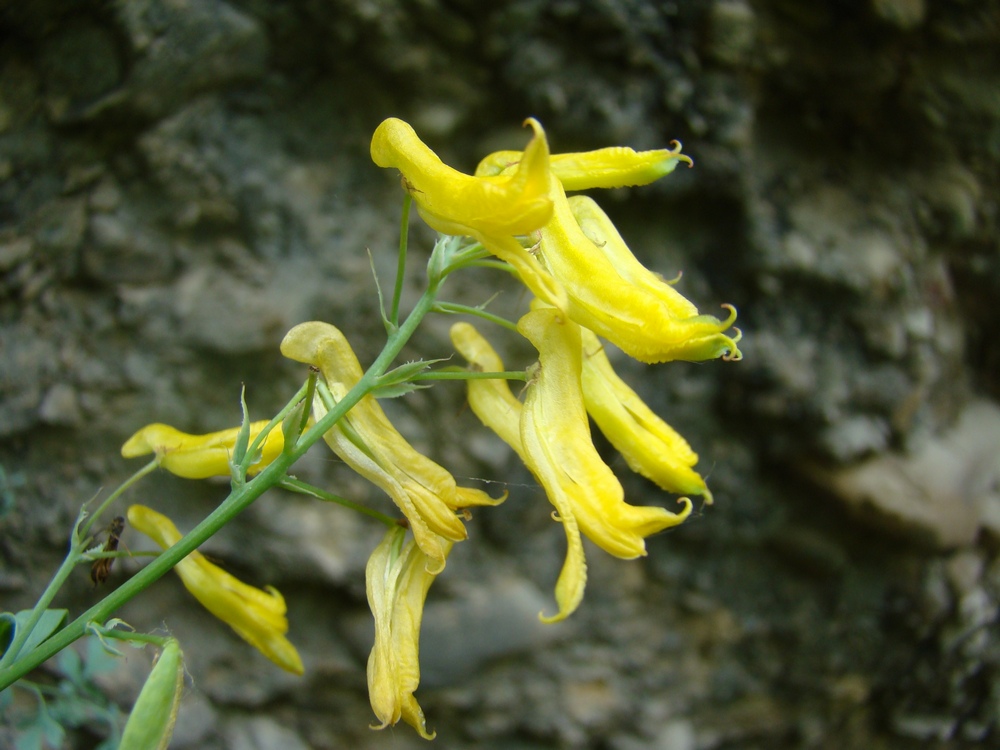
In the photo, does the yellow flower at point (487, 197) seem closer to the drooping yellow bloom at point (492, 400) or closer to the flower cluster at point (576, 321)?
the flower cluster at point (576, 321)

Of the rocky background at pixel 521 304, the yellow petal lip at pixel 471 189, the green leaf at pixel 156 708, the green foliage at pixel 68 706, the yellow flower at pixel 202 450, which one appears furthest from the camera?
the rocky background at pixel 521 304

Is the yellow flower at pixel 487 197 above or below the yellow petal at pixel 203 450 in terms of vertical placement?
above

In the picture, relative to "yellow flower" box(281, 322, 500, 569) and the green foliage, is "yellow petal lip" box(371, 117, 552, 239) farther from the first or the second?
the green foliage

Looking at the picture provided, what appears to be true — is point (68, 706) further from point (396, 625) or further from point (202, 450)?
point (396, 625)

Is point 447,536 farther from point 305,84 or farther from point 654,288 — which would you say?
point 305,84

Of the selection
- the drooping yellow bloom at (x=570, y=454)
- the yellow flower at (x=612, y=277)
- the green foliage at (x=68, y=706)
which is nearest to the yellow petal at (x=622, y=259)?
the yellow flower at (x=612, y=277)

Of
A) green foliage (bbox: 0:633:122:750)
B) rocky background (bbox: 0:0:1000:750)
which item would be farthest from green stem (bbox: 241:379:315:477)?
rocky background (bbox: 0:0:1000:750)

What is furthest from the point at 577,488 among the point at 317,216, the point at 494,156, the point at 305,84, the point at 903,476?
the point at 903,476

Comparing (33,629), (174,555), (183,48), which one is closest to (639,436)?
(174,555)
